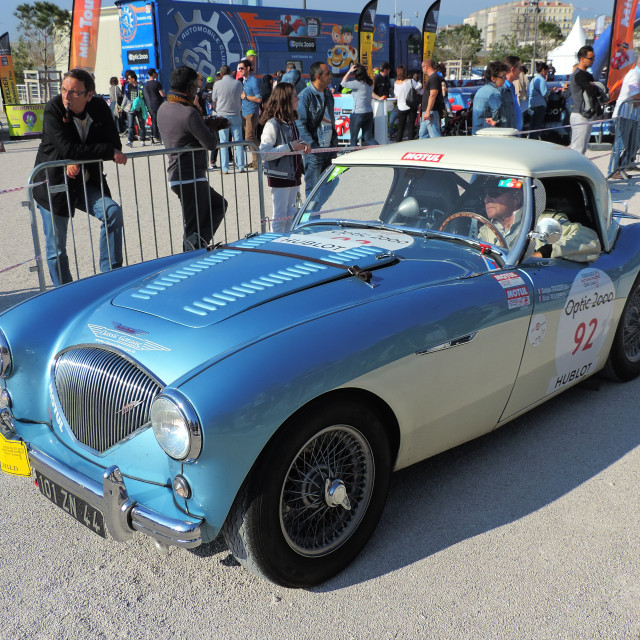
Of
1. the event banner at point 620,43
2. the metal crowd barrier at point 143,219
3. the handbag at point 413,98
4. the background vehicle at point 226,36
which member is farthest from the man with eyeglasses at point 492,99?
the background vehicle at point 226,36

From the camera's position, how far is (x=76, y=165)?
554 centimetres

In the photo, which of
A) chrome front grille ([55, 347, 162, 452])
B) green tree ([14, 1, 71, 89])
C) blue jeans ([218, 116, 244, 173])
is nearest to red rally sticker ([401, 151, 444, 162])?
chrome front grille ([55, 347, 162, 452])

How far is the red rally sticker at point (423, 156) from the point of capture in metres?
3.92

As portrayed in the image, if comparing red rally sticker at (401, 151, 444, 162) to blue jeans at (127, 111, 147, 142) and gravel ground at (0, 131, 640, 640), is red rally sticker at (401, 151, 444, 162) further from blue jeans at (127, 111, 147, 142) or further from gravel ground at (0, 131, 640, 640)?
blue jeans at (127, 111, 147, 142)

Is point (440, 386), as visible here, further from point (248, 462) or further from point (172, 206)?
point (172, 206)

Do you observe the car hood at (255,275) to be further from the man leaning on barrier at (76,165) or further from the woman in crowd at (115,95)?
the woman in crowd at (115,95)

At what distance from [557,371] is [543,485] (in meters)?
0.64

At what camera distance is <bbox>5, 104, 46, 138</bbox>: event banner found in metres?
20.8

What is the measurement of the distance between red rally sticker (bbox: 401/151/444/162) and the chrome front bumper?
2461 mm

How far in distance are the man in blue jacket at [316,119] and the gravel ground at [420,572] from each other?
18.2 ft

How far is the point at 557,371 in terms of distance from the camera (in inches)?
145

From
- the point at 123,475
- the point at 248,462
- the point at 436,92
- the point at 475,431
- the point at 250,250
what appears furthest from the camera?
the point at 436,92

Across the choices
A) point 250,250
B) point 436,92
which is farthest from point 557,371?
point 436,92

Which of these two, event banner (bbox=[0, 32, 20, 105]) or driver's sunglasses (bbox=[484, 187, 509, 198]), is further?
event banner (bbox=[0, 32, 20, 105])
